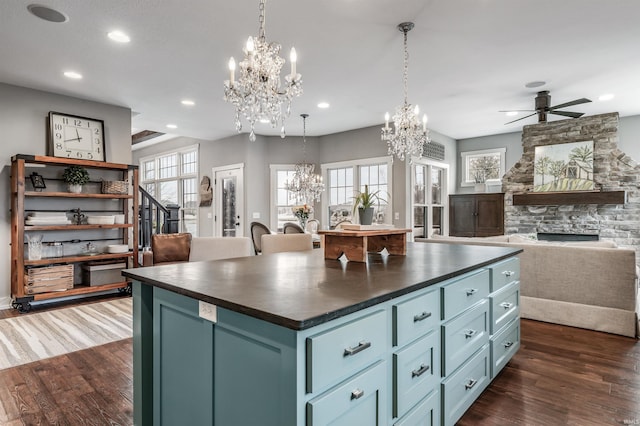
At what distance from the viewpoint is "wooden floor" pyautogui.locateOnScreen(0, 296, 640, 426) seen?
79.7 inches

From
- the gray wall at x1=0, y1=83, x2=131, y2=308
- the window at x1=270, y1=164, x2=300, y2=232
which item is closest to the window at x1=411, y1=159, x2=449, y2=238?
the window at x1=270, y1=164, x2=300, y2=232

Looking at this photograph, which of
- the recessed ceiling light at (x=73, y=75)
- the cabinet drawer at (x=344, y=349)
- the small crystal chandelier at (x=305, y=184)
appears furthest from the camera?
the small crystal chandelier at (x=305, y=184)

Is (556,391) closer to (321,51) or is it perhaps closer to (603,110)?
(321,51)

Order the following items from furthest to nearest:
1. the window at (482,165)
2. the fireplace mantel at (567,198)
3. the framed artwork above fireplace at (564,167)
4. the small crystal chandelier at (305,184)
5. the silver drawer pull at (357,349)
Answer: the window at (482,165), the small crystal chandelier at (305,184), the framed artwork above fireplace at (564,167), the fireplace mantel at (567,198), the silver drawer pull at (357,349)

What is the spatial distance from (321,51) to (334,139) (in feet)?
→ 12.9

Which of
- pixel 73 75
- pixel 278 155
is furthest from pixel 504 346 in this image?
pixel 278 155

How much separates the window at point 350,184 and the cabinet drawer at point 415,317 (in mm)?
5075

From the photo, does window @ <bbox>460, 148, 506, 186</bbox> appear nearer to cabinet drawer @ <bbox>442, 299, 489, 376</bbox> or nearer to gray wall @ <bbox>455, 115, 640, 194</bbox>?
gray wall @ <bbox>455, 115, 640, 194</bbox>

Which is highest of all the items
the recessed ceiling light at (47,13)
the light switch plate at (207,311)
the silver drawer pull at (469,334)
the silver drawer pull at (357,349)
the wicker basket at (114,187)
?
the recessed ceiling light at (47,13)

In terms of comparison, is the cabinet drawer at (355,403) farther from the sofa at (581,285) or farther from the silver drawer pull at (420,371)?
the sofa at (581,285)

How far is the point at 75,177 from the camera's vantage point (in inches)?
185

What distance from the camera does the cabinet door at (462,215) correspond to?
7.86 meters

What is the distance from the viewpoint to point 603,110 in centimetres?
617

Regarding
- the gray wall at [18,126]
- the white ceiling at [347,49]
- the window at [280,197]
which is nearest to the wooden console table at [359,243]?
the white ceiling at [347,49]
